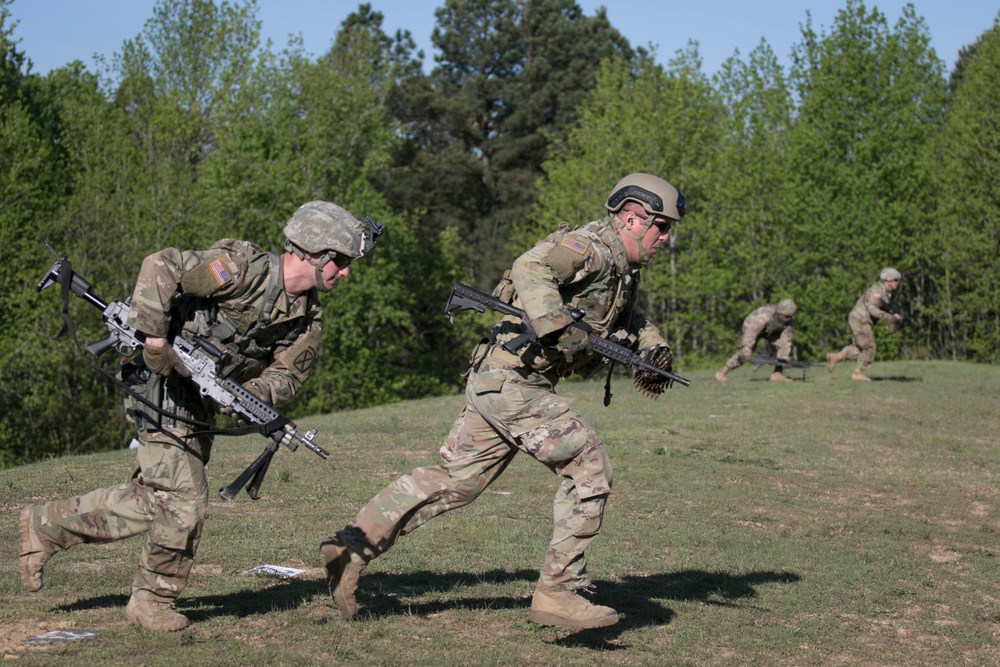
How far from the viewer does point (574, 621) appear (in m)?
6.41

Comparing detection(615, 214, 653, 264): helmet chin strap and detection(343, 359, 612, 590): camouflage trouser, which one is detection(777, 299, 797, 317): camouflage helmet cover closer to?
detection(615, 214, 653, 264): helmet chin strap

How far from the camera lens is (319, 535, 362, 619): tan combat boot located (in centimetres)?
657

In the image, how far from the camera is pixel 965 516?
37.1 ft

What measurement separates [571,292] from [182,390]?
2252 mm

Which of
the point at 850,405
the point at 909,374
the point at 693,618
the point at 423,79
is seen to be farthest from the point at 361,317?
the point at 693,618

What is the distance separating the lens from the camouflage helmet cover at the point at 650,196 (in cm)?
695

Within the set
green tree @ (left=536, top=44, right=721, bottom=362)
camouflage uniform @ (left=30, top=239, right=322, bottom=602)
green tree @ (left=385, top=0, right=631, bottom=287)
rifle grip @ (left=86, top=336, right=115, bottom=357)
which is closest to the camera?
camouflage uniform @ (left=30, top=239, right=322, bottom=602)

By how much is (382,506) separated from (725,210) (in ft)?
143

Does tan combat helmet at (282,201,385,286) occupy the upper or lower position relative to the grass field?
upper

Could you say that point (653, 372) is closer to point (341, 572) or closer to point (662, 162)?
point (341, 572)

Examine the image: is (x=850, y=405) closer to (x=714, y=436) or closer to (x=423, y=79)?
(x=714, y=436)

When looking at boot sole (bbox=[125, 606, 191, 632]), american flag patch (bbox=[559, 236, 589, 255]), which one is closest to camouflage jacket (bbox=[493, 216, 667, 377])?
american flag patch (bbox=[559, 236, 589, 255])

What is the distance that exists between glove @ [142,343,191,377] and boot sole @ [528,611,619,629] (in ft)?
7.60

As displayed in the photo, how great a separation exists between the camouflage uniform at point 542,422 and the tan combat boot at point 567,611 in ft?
0.23
